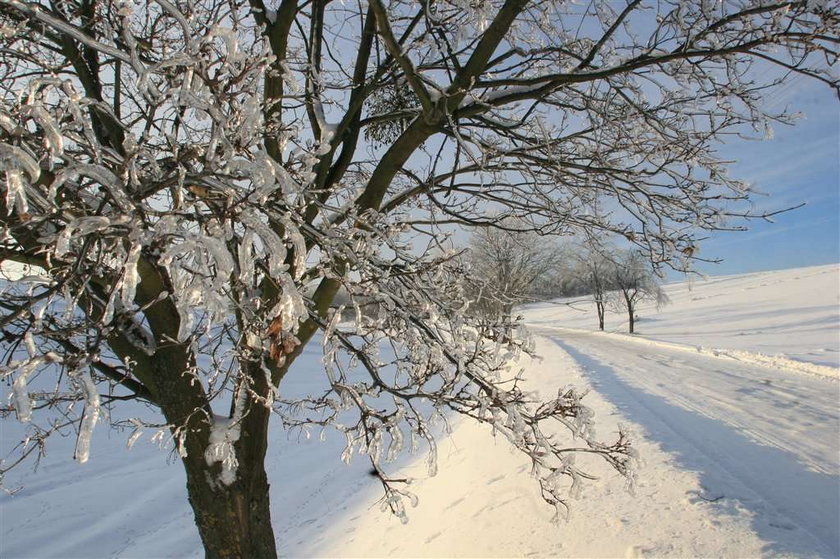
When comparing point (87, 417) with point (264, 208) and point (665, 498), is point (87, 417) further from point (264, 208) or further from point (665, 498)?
point (665, 498)

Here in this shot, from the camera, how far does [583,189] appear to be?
379 cm

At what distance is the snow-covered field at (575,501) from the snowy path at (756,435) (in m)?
0.02

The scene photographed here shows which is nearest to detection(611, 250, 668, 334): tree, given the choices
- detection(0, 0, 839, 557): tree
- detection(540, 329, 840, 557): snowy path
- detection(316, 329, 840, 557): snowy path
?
detection(540, 329, 840, 557): snowy path

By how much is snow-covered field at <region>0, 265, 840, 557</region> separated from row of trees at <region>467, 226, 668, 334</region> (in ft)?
1.86

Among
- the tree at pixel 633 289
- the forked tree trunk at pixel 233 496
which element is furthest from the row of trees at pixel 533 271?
the forked tree trunk at pixel 233 496

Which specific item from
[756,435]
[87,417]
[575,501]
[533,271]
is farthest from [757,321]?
[87,417]

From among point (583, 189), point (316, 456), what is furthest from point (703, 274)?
point (316, 456)

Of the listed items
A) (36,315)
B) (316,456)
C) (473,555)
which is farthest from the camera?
(316,456)

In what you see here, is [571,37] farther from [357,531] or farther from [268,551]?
[357,531]

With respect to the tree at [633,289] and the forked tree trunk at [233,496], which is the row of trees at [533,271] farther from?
the forked tree trunk at [233,496]

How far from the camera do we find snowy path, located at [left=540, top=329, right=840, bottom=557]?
424 centimetres

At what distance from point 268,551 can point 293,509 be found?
4808 mm

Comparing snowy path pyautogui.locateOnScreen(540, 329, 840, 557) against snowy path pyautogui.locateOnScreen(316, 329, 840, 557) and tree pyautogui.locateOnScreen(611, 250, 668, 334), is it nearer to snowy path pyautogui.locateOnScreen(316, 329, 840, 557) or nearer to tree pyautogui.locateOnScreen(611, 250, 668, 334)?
snowy path pyautogui.locateOnScreen(316, 329, 840, 557)

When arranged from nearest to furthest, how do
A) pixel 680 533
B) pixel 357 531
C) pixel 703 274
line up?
1. pixel 703 274
2. pixel 680 533
3. pixel 357 531
